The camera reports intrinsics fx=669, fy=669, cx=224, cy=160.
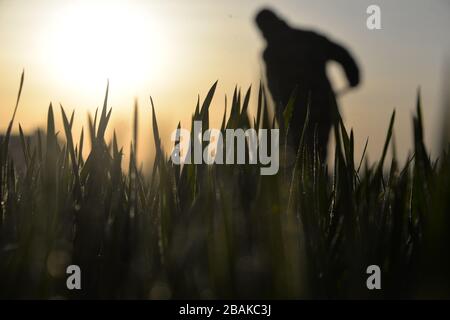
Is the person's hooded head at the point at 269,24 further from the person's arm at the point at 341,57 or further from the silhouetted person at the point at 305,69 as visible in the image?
the person's arm at the point at 341,57

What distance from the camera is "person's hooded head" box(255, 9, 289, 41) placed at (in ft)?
23.7

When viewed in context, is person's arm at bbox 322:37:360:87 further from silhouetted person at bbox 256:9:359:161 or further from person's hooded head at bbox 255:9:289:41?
person's hooded head at bbox 255:9:289:41

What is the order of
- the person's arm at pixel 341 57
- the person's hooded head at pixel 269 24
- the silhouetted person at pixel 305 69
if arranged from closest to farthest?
the silhouetted person at pixel 305 69, the person's arm at pixel 341 57, the person's hooded head at pixel 269 24

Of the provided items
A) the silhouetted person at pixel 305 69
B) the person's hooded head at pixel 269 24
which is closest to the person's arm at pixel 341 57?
the silhouetted person at pixel 305 69

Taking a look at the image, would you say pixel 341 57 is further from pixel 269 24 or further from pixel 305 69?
pixel 269 24

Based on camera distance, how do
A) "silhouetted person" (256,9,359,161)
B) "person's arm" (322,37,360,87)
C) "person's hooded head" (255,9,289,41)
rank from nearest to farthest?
"silhouetted person" (256,9,359,161) < "person's arm" (322,37,360,87) < "person's hooded head" (255,9,289,41)

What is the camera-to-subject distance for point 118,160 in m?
1.24

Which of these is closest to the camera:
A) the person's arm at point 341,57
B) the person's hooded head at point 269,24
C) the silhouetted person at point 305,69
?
the silhouetted person at point 305,69

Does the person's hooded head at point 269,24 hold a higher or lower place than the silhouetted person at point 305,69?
higher

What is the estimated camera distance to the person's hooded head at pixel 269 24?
23.7ft

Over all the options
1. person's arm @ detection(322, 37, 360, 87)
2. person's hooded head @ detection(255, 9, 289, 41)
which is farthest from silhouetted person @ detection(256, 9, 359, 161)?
person's hooded head @ detection(255, 9, 289, 41)

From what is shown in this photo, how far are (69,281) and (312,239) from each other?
1.19 feet

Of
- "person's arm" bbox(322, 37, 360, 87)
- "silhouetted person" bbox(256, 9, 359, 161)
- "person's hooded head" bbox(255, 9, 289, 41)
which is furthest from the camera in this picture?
"person's hooded head" bbox(255, 9, 289, 41)
